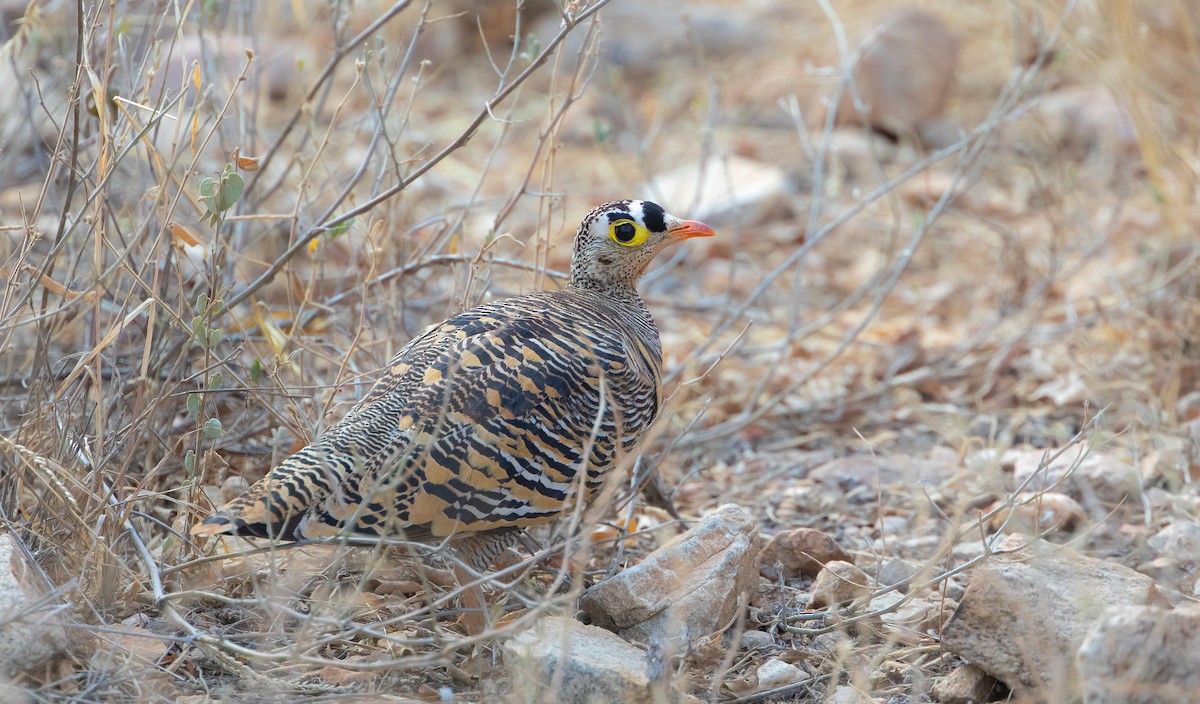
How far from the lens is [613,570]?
3535 mm

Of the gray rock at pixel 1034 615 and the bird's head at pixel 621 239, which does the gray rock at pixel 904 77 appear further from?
the gray rock at pixel 1034 615

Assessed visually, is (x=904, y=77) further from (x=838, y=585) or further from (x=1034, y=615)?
(x=1034, y=615)

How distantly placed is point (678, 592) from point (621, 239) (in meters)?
1.23

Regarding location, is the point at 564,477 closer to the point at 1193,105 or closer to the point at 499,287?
the point at 499,287

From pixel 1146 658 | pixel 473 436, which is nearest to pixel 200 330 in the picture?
pixel 473 436

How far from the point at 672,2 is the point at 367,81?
24.5 ft

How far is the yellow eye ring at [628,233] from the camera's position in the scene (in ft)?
12.7

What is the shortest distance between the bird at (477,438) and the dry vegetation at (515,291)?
0.17m

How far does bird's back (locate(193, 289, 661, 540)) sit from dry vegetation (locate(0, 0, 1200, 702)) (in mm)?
197

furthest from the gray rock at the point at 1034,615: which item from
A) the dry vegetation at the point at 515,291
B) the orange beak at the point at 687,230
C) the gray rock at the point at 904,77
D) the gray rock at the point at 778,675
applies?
the gray rock at the point at 904,77

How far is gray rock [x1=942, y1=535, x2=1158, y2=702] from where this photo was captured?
9.11 feet

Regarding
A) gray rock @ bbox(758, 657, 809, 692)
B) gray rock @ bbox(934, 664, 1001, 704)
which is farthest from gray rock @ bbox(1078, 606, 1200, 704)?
gray rock @ bbox(758, 657, 809, 692)

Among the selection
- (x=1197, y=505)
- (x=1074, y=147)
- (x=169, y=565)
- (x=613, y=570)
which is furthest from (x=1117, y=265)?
(x=169, y=565)

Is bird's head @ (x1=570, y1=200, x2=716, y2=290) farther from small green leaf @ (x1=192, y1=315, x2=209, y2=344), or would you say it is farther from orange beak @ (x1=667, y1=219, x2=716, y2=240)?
small green leaf @ (x1=192, y1=315, x2=209, y2=344)
